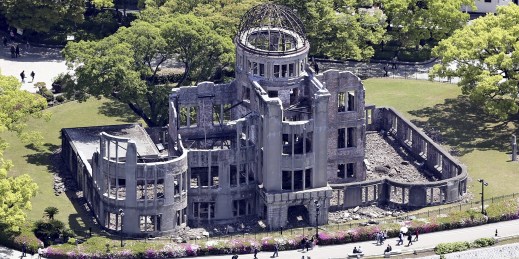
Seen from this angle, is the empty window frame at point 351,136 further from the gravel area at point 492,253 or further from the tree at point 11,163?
the tree at point 11,163

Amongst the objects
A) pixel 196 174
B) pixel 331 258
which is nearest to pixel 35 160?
pixel 196 174

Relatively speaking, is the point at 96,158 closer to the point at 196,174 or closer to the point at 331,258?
the point at 196,174

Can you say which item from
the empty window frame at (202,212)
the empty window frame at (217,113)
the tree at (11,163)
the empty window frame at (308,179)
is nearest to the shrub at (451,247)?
the empty window frame at (308,179)

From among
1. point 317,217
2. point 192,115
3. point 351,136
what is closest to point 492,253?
point 317,217

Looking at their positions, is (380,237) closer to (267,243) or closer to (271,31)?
(267,243)

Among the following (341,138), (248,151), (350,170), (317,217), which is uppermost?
(248,151)

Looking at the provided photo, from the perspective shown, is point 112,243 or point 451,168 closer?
point 112,243

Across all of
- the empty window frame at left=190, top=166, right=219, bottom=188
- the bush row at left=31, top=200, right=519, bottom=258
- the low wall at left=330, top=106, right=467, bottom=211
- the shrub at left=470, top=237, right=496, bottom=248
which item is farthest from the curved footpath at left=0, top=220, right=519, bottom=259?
the empty window frame at left=190, top=166, right=219, bottom=188

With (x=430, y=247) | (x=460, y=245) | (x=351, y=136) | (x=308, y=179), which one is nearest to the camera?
(x=460, y=245)
